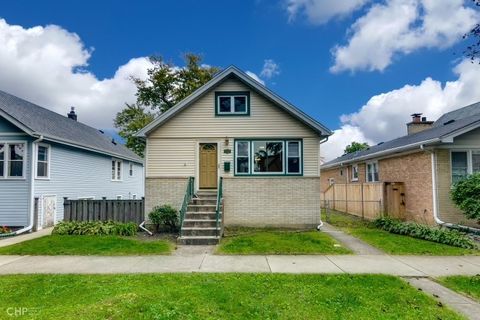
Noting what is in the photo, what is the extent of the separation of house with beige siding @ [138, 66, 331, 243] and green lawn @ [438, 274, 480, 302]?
6.21 m

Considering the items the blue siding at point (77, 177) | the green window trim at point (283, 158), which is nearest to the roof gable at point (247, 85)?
the green window trim at point (283, 158)

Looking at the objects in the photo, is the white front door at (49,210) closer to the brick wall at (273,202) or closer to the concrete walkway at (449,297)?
the brick wall at (273,202)

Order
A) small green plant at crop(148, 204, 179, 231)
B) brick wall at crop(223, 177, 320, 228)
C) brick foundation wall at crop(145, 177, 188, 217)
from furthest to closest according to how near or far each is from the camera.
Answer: brick foundation wall at crop(145, 177, 188, 217)
brick wall at crop(223, 177, 320, 228)
small green plant at crop(148, 204, 179, 231)

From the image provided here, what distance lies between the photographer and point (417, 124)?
65.6 feet

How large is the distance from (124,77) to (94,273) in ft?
93.3

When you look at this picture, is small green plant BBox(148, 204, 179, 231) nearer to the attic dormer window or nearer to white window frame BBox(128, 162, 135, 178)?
the attic dormer window

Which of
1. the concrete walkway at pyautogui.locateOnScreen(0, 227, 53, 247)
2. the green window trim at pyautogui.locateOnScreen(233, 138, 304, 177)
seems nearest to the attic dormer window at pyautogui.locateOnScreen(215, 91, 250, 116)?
the green window trim at pyautogui.locateOnScreen(233, 138, 304, 177)

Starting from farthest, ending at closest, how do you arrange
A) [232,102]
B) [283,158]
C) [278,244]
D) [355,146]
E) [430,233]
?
1. [355,146]
2. [232,102]
3. [283,158]
4. [430,233]
5. [278,244]

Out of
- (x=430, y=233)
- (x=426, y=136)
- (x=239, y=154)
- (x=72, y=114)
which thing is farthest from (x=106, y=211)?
(x=426, y=136)

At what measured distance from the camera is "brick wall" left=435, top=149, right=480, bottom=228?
1161 centimetres

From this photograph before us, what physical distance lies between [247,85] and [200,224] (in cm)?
615

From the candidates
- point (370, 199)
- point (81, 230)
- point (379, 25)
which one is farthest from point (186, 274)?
point (379, 25)

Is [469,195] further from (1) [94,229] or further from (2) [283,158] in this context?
(1) [94,229]

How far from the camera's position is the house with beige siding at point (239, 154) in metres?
12.4
